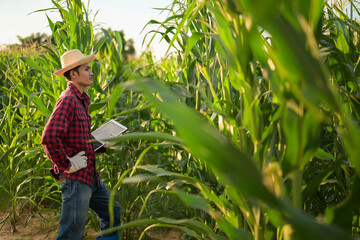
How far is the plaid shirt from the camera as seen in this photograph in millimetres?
2400

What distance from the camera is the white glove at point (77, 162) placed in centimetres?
244

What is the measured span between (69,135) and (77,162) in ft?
0.60

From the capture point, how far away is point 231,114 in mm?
1403

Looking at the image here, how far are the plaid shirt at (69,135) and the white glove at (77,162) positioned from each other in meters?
0.02

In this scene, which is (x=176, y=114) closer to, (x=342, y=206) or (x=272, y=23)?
(x=272, y=23)

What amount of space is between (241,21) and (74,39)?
2320 mm

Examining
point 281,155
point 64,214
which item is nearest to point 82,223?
point 64,214

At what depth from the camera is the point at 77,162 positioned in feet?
8.05

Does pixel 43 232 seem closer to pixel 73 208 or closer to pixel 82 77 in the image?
pixel 73 208

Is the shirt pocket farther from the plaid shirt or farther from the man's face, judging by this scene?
the man's face

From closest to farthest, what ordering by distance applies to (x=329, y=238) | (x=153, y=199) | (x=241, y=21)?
1. (x=329, y=238)
2. (x=241, y=21)
3. (x=153, y=199)

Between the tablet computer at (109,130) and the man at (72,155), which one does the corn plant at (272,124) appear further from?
the man at (72,155)

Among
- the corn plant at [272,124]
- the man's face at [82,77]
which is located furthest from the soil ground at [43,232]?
the corn plant at [272,124]

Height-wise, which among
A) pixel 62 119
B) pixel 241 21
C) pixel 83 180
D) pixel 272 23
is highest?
pixel 241 21
